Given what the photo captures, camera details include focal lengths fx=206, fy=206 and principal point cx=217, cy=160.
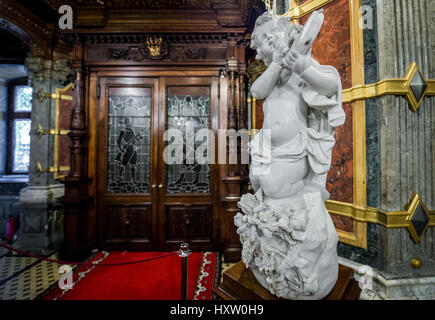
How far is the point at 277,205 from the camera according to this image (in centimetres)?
130

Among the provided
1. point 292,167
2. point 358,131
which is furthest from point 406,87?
point 292,167

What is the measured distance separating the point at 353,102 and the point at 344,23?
78 centimetres

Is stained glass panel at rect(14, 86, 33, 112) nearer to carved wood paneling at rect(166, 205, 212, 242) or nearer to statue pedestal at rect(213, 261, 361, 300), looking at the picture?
carved wood paneling at rect(166, 205, 212, 242)

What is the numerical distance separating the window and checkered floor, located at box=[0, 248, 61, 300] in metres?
1.99

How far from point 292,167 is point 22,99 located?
5632 millimetres

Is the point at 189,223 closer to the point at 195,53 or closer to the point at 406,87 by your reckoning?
the point at 195,53

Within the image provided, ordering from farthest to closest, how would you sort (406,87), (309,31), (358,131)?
(358,131) → (406,87) → (309,31)

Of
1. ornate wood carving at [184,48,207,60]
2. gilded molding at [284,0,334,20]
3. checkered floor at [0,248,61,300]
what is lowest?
checkered floor at [0,248,61,300]

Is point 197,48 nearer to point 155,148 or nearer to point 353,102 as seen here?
point 155,148

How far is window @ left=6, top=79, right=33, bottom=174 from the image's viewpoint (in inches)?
169

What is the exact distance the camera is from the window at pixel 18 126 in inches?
169

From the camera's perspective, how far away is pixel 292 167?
1.30 meters

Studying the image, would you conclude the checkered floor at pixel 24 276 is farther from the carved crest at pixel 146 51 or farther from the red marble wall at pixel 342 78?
the red marble wall at pixel 342 78

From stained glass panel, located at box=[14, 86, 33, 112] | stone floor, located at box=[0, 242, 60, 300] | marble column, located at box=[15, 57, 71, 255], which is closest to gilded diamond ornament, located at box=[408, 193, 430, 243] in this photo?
stone floor, located at box=[0, 242, 60, 300]
